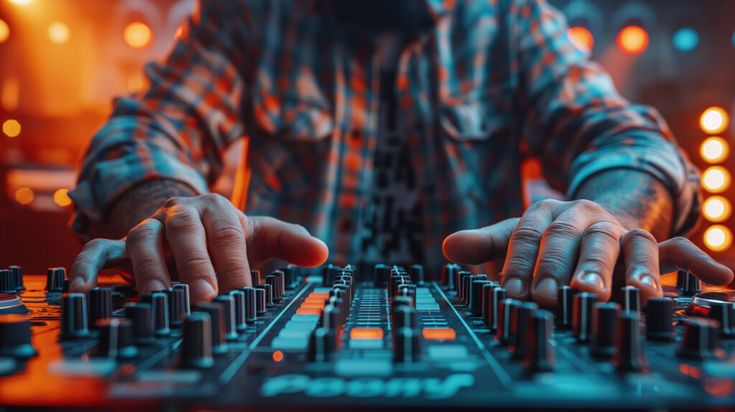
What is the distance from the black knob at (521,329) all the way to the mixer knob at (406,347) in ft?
0.30

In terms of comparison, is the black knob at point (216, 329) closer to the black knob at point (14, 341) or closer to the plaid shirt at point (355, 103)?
the black knob at point (14, 341)

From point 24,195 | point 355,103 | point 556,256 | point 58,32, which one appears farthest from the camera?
point 58,32

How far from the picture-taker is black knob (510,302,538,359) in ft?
1.65

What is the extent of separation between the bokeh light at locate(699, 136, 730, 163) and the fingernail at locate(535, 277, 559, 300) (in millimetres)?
5340

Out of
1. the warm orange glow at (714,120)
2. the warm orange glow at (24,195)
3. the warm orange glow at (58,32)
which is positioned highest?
the warm orange glow at (58,32)

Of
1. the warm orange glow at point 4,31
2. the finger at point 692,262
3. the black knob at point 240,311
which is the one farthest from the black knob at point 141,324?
the warm orange glow at point 4,31

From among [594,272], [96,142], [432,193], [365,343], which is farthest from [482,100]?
[365,343]

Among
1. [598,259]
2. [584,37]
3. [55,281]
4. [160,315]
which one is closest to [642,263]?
[598,259]

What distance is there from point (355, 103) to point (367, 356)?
1606 mm

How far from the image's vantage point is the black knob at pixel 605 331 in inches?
19.9

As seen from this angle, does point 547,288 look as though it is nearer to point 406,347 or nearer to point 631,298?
point 631,298

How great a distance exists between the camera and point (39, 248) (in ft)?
14.2

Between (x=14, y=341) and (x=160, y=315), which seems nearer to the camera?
(x=14, y=341)

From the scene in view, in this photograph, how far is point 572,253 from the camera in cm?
83
